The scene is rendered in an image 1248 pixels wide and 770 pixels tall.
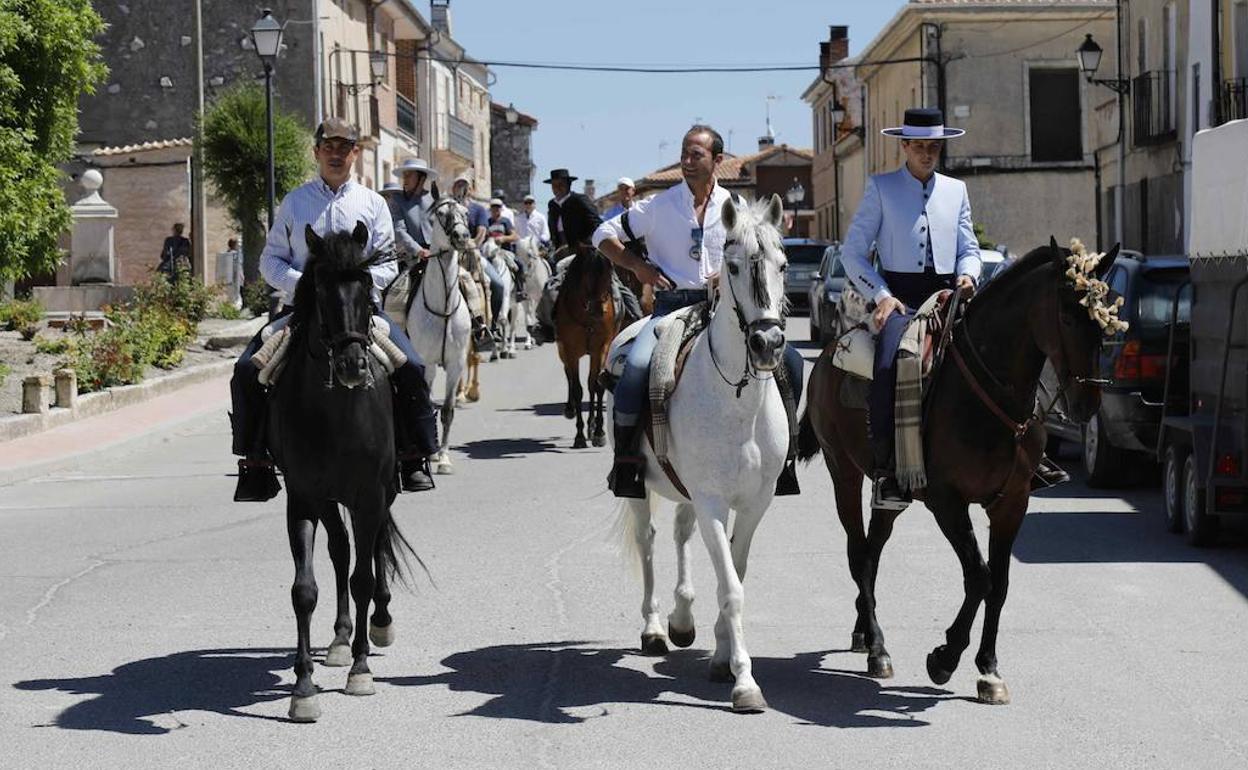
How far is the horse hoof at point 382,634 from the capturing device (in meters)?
8.80

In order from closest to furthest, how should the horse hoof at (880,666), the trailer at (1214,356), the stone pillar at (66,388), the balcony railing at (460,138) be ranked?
1. the horse hoof at (880,666)
2. the trailer at (1214,356)
3. the stone pillar at (66,388)
4. the balcony railing at (460,138)

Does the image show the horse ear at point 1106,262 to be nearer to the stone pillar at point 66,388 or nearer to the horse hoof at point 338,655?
the horse hoof at point 338,655

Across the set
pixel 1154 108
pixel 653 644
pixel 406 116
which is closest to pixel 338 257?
pixel 653 644

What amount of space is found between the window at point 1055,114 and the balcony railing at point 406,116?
2026 cm

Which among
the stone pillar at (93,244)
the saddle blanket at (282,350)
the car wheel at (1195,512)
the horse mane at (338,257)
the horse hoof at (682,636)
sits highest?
the stone pillar at (93,244)

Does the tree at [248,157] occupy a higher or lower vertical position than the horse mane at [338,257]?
higher

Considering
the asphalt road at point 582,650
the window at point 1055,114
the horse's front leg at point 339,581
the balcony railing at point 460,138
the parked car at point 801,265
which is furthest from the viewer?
the balcony railing at point 460,138

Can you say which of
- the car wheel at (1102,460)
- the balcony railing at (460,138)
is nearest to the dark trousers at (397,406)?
the car wheel at (1102,460)

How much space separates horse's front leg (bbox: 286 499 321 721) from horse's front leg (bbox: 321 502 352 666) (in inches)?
4.9

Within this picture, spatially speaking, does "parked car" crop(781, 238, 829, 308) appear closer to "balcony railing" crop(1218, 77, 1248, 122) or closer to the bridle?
"balcony railing" crop(1218, 77, 1248, 122)

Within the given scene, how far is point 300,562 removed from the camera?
802 centimetres

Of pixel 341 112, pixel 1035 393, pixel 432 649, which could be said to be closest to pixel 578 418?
pixel 432 649

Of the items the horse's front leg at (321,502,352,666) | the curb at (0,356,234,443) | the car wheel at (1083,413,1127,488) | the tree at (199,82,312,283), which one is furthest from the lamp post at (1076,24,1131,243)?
the horse's front leg at (321,502,352,666)

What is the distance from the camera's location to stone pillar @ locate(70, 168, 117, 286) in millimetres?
34000
